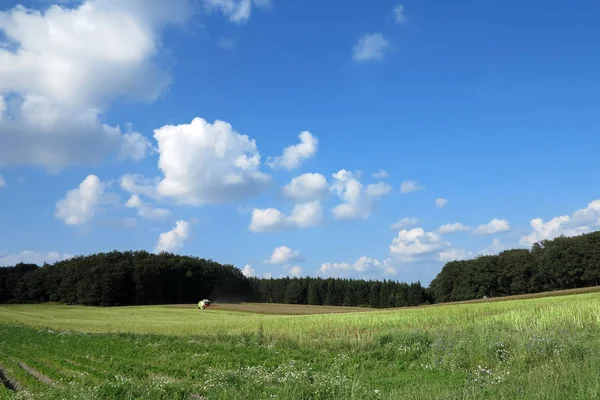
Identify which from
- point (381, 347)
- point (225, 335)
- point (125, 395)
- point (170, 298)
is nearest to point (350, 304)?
point (170, 298)

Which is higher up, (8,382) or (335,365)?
(335,365)

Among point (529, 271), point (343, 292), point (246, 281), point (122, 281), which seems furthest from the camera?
point (246, 281)

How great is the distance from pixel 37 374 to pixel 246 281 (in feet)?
410

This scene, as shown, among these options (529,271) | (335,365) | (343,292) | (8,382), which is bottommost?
(8,382)

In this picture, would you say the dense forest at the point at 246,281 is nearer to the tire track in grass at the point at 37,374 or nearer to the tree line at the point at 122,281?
the tree line at the point at 122,281

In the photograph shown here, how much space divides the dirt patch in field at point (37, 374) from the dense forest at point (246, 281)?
306 ft

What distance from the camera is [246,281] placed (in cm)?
14250

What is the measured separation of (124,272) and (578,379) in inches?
4544

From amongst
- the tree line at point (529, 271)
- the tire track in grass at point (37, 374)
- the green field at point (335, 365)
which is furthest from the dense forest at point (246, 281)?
the tire track in grass at point (37, 374)

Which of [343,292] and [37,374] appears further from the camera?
[343,292]

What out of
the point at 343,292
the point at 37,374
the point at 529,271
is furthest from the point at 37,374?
the point at 343,292

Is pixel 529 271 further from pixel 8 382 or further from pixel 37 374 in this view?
pixel 8 382

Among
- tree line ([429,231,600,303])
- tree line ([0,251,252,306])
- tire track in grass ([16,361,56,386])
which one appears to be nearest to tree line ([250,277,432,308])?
tree line ([429,231,600,303])

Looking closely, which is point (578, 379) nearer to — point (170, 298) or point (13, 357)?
point (13, 357)
